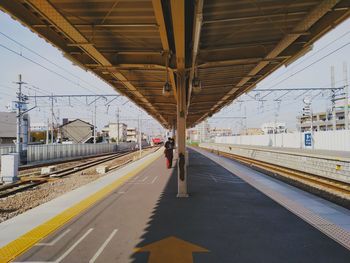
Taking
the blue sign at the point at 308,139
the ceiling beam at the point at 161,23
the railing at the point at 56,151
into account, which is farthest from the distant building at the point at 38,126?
the ceiling beam at the point at 161,23

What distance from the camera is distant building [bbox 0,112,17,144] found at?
67.2 metres

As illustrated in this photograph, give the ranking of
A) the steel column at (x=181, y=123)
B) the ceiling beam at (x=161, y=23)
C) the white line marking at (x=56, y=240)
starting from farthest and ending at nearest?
the steel column at (x=181, y=123)
the ceiling beam at (x=161, y=23)
the white line marking at (x=56, y=240)

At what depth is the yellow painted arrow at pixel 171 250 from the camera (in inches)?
206

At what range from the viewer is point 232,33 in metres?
8.90

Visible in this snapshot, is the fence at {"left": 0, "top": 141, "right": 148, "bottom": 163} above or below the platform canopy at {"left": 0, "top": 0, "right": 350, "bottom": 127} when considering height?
below

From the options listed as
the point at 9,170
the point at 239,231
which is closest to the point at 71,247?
the point at 239,231

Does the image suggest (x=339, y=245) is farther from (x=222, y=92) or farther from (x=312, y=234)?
(x=222, y=92)

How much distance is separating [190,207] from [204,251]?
134 inches

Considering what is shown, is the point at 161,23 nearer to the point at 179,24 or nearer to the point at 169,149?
the point at 179,24

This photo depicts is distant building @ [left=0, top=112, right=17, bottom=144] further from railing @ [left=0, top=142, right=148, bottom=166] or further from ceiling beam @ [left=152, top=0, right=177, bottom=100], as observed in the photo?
ceiling beam @ [left=152, top=0, right=177, bottom=100]

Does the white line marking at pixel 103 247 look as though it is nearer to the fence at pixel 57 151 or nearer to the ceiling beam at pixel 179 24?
the ceiling beam at pixel 179 24

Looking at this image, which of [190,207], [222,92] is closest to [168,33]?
[190,207]

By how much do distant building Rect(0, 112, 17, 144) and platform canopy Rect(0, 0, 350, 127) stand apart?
63.9 meters

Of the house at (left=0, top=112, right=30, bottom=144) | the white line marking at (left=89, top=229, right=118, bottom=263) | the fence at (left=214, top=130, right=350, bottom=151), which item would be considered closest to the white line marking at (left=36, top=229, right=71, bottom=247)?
the white line marking at (left=89, top=229, right=118, bottom=263)
